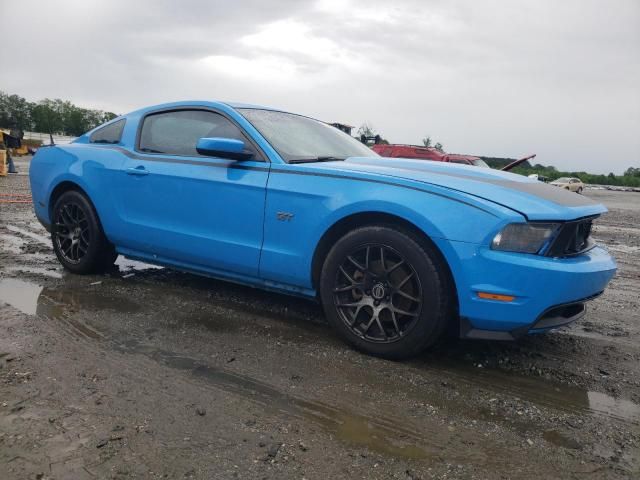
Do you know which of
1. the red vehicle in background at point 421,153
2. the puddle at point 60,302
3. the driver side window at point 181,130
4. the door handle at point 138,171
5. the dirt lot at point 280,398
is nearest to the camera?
the dirt lot at point 280,398

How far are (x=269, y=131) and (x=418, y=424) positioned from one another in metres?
2.29

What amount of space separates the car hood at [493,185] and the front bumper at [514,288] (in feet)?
0.86

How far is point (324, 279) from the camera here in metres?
3.26

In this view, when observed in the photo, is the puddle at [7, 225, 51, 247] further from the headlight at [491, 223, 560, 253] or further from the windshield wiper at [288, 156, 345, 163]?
the headlight at [491, 223, 560, 253]

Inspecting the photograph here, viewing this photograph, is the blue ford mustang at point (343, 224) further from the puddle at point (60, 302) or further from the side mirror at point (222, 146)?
the puddle at point (60, 302)

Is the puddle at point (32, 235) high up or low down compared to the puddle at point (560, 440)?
down

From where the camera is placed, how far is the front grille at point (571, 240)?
2.82 m

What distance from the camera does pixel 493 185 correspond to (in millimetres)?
2998

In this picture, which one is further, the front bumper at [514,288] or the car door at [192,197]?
the car door at [192,197]

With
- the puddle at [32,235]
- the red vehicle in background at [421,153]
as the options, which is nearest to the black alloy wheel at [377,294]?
the puddle at [32,235]

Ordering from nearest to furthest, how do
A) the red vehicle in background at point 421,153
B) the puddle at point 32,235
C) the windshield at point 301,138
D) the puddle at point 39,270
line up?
the windshield at point 301,138 < the puddle at point 39,270 < the puddle at point 32,235 < the red vehicle in background at point 421,153

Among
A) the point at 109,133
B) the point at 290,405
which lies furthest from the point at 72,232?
the point at 290,405

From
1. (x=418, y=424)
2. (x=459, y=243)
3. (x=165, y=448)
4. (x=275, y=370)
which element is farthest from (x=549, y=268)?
(x=165, y=448)

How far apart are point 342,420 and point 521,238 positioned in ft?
4.26
